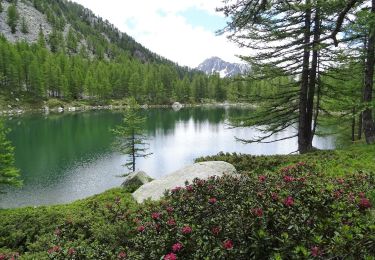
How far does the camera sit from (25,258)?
21.0 feet

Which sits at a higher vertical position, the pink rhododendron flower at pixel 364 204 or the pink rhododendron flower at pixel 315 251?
the pink rhododendron flower at pixel 364 204

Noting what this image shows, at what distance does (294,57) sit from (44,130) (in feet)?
183

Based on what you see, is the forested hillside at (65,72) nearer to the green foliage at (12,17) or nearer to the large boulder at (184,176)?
the green foliage at (12,17)

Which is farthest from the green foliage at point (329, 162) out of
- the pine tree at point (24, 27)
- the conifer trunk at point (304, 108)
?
the pine tree at point (24, 27)

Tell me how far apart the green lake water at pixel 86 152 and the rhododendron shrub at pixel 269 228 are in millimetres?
13698

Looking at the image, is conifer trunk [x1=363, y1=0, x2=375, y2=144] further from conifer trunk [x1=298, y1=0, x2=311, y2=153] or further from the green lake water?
the green lake water

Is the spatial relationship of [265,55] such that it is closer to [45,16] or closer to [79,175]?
[79,175]

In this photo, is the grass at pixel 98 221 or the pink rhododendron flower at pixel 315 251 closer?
the pink rhododendron flower at pixel 315 251

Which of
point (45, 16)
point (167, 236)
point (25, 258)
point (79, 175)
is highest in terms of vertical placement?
point (45, 16)

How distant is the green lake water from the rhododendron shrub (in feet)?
44.9

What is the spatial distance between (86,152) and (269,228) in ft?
140

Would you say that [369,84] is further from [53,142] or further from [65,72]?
[65,72]

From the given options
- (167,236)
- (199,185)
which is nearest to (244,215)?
(167,236)

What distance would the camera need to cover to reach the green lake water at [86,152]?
97.9 feet
